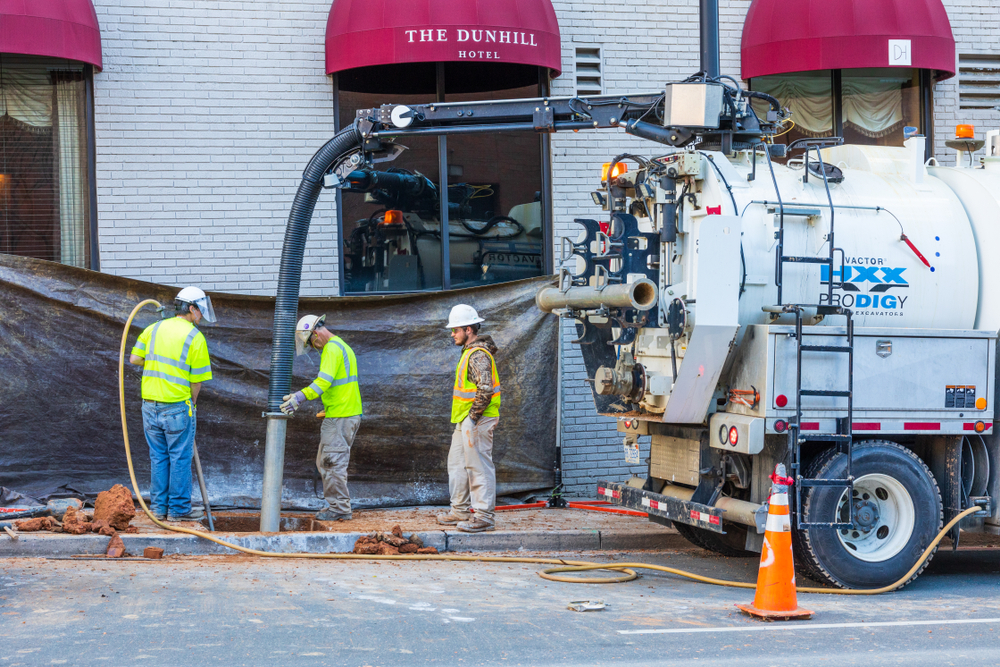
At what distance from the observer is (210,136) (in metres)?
10.8

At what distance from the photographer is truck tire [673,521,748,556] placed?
28.7 ft

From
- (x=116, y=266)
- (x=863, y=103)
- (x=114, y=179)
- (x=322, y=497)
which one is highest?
(x=863, y=103)

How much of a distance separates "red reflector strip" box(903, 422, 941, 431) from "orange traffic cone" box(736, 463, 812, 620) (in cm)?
170

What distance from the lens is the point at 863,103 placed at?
12484 millimetres

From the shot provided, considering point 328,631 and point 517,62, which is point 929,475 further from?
point 517,62

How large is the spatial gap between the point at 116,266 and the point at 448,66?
12.8 ft

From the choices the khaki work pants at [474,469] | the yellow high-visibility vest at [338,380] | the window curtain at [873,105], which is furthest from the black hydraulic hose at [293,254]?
the window curtain at [873,105]

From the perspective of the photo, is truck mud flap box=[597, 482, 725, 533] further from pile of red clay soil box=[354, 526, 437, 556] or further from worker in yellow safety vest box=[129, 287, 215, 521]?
worker in yellow safety vest box=[129, 287, 215, 521]

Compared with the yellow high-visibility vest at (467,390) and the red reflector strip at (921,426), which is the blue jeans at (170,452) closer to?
the yellow high-visibility vest at (467,390)

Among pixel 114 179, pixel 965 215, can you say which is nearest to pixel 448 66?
pixel 114 179

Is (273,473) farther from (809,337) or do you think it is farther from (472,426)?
(809,337)

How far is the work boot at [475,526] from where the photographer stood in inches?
355

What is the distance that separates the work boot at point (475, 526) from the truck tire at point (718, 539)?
1537mm

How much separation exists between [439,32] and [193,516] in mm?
4905
